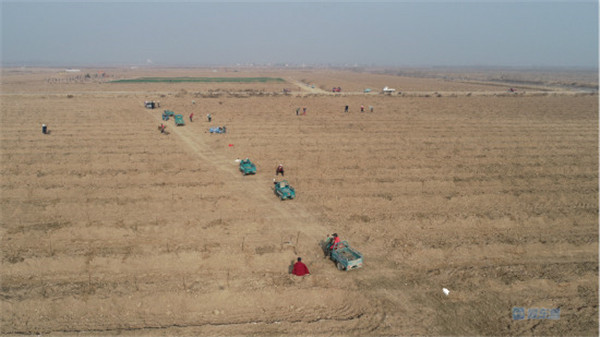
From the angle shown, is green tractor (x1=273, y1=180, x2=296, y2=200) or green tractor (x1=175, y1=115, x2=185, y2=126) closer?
green tractor (x1=273, y1=180, x2=296, y2=200)

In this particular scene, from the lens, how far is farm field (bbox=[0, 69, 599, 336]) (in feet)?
31.5

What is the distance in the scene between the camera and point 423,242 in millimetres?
13391

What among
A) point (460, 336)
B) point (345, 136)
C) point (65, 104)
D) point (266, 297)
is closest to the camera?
point (460, 336)

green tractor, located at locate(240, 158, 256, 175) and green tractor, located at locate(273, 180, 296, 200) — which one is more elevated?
green tractor, located at locate(240, 158, 256, 175)

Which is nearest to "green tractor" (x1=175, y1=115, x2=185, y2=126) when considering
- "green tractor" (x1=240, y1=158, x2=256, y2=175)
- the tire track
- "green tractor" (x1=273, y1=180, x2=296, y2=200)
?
the tire track

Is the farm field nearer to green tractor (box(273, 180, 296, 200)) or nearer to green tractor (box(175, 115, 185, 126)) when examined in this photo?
green tractor (box(273, 180, 296, 200))

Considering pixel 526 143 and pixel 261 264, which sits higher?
pixel 526 143

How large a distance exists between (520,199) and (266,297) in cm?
1496

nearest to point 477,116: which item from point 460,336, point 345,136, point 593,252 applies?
point 345,136

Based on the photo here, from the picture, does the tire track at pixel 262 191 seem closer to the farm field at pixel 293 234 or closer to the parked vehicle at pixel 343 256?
the farm field at pixel 293 234

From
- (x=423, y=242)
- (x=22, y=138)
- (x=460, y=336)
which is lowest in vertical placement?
(x=460, y=336)

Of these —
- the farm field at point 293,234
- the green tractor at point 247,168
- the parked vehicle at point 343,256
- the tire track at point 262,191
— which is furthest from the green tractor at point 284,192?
the parked vehicle at point 343,256

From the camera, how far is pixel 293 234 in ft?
45.3

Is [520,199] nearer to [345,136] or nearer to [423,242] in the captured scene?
[423,242]
